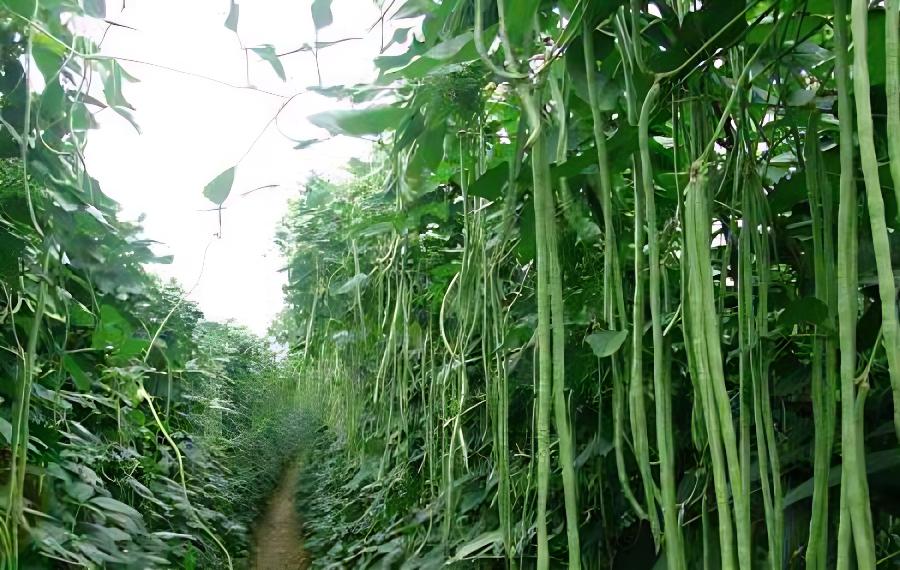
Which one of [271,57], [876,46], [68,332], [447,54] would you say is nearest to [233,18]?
[271,57]

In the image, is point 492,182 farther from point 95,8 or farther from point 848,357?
point 95,8

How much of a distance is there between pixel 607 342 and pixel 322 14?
50cm

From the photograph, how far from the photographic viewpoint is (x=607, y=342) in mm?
562

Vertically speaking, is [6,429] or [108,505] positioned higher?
[6,429]

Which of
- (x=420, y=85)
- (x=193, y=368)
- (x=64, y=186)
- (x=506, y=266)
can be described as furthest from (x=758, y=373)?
(x=193, y=368)

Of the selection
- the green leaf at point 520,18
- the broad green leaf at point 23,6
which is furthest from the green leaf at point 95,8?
the green leaf at point 520,18

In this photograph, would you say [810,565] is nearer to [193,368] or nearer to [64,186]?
[64,186]

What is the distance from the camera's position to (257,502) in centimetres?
416

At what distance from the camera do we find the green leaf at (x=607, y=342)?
0.55 m

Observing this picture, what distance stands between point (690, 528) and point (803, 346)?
246 millimetres

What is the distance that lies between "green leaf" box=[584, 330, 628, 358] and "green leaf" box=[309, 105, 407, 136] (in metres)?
0.36

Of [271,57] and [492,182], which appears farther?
[271,57]

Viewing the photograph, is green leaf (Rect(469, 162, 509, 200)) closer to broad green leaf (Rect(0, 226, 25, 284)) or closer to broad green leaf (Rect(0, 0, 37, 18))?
broad green leaf (Rect(0, 0, 37, 18))

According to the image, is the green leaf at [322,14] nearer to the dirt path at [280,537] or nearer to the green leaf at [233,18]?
the green leaf at [233,18]
